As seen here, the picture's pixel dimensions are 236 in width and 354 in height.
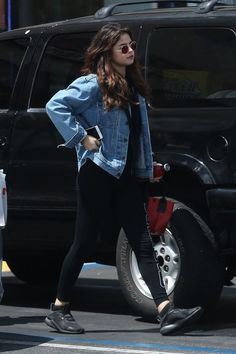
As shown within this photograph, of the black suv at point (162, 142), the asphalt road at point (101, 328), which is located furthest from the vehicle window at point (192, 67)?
the asphalt road at point (101, 328)

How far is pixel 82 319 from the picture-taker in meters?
7.25

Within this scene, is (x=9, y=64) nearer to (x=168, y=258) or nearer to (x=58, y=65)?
(x=58, y=65)

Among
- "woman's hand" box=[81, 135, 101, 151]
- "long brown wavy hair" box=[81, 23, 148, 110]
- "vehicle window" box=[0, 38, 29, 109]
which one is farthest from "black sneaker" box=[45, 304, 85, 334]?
"vehicle window" box=[0, 38, 29, 109]

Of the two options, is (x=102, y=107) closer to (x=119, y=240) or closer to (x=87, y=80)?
(x=87, y=80)

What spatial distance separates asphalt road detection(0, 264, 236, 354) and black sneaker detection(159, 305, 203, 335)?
0.26ft

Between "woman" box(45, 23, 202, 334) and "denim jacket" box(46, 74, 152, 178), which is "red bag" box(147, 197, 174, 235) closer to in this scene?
"woman" box(45, 23, 202, 334)

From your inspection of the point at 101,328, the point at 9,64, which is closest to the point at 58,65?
the point at 9,64

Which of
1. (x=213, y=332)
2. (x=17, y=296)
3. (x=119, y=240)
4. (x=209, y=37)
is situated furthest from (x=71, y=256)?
(x=17, y=296)

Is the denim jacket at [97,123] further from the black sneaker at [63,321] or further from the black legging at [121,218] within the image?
the black sneaker at [63,321]

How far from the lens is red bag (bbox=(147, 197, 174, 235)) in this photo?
251 inches

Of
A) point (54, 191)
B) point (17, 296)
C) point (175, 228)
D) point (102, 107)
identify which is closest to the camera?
point (102, 107)

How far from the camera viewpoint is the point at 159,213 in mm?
6371

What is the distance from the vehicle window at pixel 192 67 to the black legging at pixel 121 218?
78cm

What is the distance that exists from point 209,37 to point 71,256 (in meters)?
1.69
